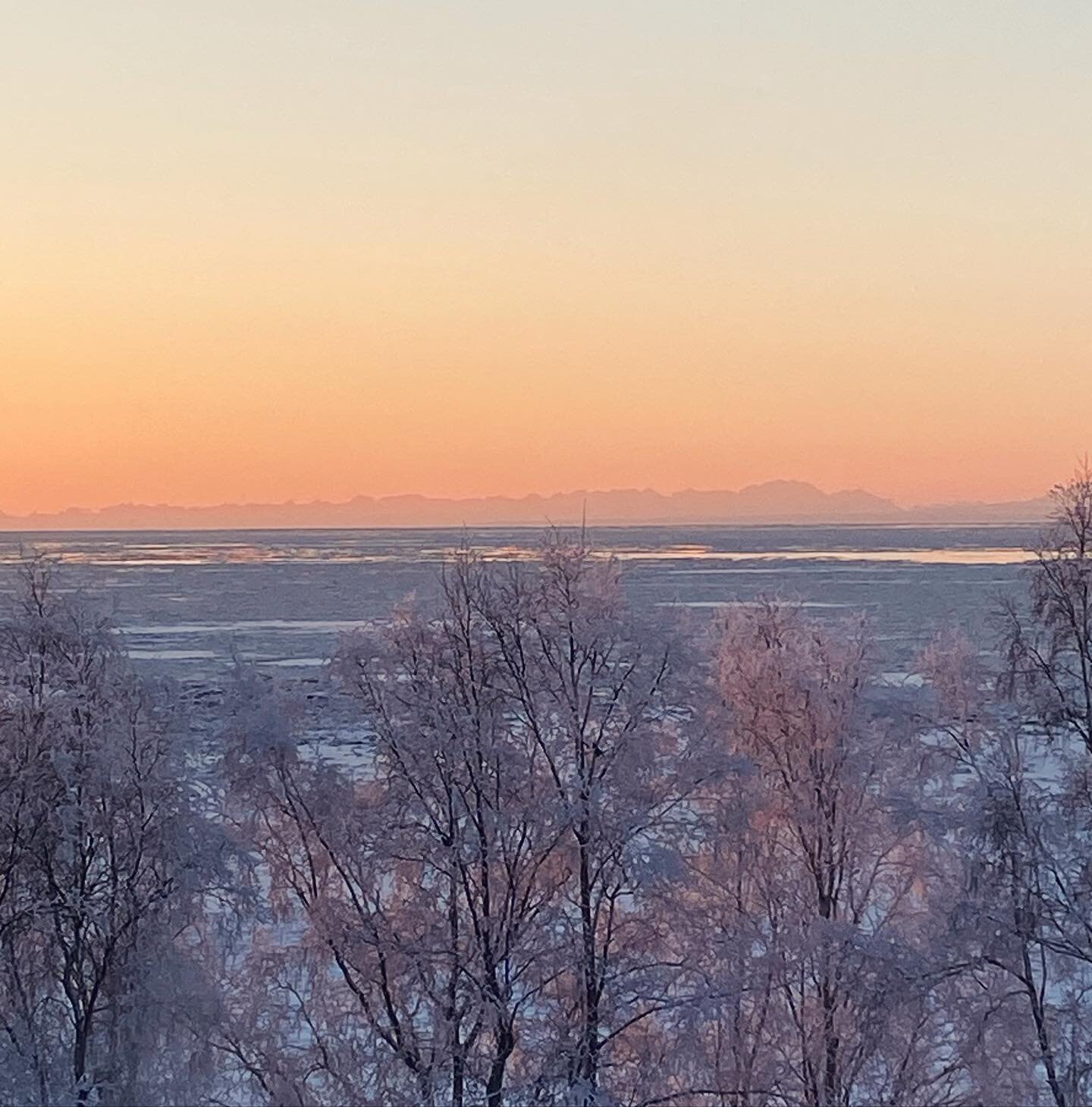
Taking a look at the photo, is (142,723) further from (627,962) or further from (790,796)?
(790,796)

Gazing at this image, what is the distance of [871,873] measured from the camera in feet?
50.8

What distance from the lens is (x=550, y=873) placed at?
1476cm

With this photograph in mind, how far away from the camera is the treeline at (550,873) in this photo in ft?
44.2

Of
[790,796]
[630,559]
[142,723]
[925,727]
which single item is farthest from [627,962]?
[630,559]

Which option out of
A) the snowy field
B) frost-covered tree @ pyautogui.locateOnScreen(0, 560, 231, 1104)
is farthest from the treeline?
the snowy field

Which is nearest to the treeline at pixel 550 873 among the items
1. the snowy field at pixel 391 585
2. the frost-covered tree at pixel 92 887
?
the frost-covered tree at pixel 92 887

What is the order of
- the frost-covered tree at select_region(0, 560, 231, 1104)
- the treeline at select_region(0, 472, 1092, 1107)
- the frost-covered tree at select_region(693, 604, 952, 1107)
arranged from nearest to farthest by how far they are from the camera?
the frost-covered tree at select_region(0, 560, 231, 1104), the treeline at select_region(0, 472, 1092, 1107), the frost-covered tree at select_region(693, 604, 952, 1107)

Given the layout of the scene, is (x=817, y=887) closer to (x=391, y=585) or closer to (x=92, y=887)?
(x=92, y=887)

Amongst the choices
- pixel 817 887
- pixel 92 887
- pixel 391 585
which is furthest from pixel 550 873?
pixel 391 585

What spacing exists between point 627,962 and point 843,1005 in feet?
7.10

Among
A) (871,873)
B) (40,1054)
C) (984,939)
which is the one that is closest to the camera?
(40,1054)

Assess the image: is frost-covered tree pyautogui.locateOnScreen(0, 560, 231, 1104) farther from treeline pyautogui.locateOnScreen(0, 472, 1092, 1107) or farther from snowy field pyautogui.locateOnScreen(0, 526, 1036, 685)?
snowy field pyautogui.locateOnScreen(0, 526, 1036, 685)

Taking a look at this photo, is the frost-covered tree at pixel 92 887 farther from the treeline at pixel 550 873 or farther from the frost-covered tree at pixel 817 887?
the frost-covered tree at pixel 817 887

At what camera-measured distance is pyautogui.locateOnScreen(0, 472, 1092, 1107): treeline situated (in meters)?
13.5
